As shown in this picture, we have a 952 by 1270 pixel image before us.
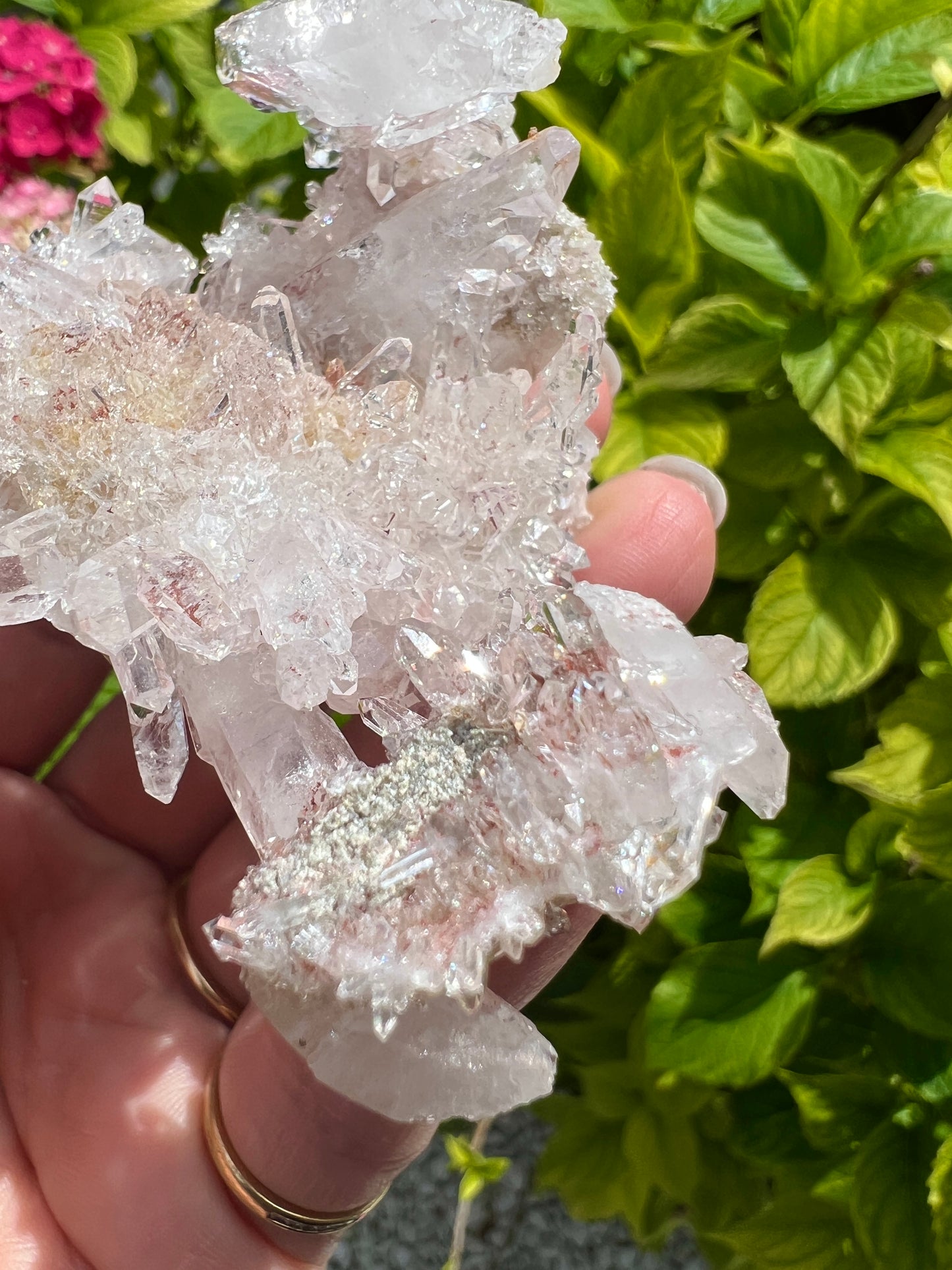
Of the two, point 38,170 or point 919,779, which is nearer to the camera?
point 919,779

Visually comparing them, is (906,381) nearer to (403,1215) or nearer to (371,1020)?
(371,1020)

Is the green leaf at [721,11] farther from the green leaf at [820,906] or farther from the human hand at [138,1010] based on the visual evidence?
the green leaf at [820,906]

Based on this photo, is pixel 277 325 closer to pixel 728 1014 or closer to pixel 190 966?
pixel 190 966

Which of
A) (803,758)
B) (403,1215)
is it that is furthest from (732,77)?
(403,1215)

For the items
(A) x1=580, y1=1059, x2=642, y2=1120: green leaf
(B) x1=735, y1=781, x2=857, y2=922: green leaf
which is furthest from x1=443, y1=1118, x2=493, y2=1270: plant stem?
(B) x1=735, y1=781, x2=857, y2=922: green leaf

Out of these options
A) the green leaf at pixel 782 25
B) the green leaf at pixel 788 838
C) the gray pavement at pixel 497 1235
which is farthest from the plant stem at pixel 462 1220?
the green leaf at pixel 782 25

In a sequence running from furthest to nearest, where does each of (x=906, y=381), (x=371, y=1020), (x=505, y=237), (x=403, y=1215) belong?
1. (x=403, y=1215)
2. (x=906, y=381)
3. (x=505, y=237)
4. (x=371, y=1020)

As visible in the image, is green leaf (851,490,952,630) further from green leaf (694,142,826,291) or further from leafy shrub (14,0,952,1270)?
green leaf (694,142,826,291)
